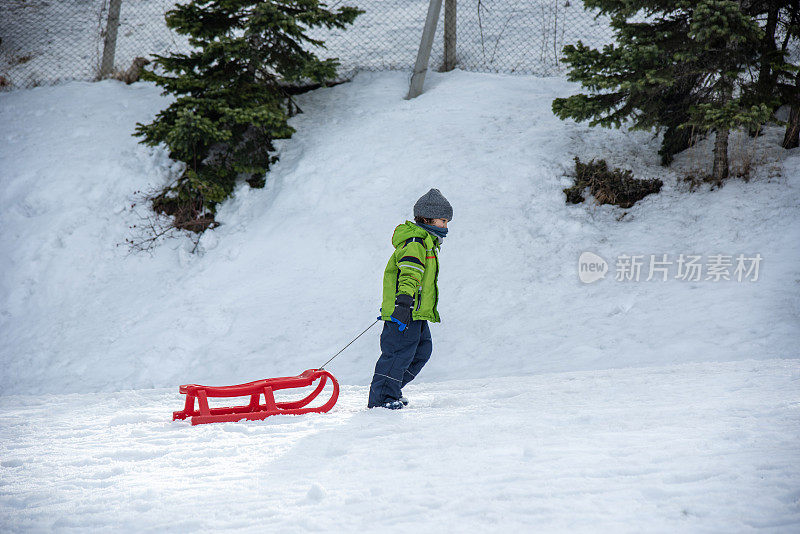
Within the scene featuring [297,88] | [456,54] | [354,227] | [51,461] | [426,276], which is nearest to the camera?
[51,461]

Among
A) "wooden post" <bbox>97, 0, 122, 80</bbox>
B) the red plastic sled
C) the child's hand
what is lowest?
the red plastic sled

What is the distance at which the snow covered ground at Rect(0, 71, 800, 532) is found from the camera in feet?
8.71

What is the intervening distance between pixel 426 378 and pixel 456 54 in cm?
793

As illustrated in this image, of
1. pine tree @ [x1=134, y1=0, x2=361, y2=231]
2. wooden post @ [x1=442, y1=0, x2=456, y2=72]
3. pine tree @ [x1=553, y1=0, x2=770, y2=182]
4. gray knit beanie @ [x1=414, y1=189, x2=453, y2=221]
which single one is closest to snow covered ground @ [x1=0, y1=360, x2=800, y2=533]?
gray knit beanie @ [x1=414, y1=189, x2=453, y2=221]

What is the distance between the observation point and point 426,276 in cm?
451

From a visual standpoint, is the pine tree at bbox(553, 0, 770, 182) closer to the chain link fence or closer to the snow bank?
the snow bank

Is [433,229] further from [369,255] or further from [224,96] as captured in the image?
[224,96]

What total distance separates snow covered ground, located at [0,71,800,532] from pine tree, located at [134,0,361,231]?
49 cm

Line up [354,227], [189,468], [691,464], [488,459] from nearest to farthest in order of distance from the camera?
[691,464]
[488,459]
[189,468]
[354,227]

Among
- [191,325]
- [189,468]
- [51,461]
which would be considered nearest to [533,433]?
[189,468]

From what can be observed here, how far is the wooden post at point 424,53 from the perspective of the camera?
10031 mm

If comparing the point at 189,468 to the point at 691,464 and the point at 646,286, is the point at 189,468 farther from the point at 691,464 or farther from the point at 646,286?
the point at 646,286

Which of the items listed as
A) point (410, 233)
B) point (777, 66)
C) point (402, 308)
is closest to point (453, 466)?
point (402, 308)

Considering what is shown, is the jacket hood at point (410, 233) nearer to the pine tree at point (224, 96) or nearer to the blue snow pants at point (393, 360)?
the blue snow pants at point (393, 360)
